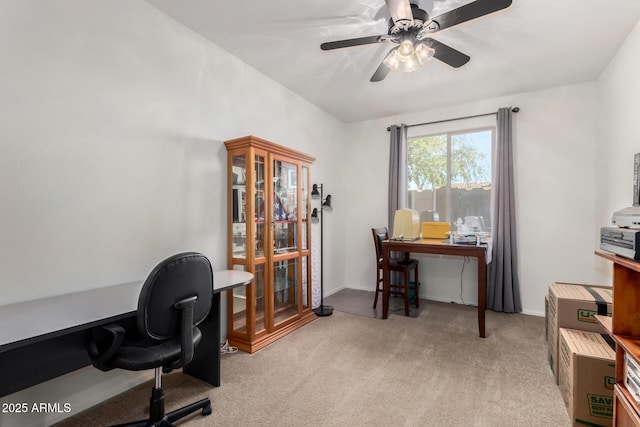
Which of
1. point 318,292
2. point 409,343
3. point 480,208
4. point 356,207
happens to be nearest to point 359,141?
point 356,207

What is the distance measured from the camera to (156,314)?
1343mm

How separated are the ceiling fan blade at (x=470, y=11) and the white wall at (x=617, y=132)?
160cm

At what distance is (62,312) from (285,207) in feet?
6.34

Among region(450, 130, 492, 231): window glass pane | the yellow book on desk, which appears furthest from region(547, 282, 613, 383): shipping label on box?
region(450, 130, 492, 231): window glass pane

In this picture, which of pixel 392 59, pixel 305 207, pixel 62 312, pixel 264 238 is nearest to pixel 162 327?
pixel 62 312

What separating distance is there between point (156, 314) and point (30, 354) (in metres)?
0.57

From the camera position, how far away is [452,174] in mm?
4031

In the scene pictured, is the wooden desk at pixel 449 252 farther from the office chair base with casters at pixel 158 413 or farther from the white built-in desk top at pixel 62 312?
the office chair base with casters at pixel 158 413

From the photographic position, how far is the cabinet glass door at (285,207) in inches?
113

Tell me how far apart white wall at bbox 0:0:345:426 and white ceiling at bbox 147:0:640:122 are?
0.40 m

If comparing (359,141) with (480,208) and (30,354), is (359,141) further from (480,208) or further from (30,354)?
(30,354)

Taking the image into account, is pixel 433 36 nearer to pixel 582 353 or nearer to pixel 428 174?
pixel 428 174

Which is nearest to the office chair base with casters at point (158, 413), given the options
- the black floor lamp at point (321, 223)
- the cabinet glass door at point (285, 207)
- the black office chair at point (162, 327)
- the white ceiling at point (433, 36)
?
the black office chair at point (162, 327)

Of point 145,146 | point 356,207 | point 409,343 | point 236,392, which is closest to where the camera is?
point 236,392
